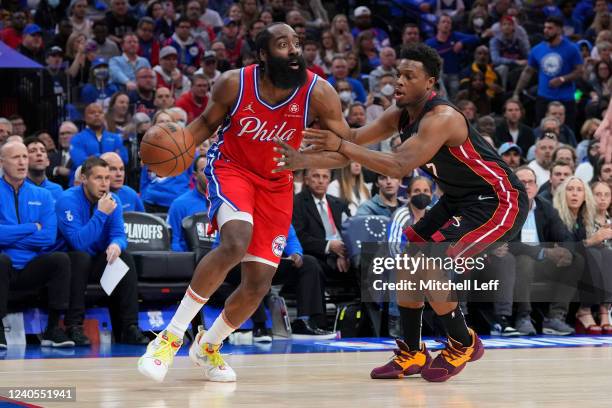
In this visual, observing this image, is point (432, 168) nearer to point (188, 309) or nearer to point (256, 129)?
point (256, 129)

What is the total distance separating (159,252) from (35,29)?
207 inches

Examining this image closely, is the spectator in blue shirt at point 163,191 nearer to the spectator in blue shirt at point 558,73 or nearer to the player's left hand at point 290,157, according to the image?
the player's left hand at point 290,157

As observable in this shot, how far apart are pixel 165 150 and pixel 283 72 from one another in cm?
76

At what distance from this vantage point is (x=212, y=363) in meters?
5.81

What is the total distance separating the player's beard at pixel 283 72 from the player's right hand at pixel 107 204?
116 inches

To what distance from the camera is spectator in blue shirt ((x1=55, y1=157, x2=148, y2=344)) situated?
8188mm

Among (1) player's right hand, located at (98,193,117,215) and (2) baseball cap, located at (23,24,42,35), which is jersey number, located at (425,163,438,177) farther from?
(2) baseball cap, located at (23,24,42,35)

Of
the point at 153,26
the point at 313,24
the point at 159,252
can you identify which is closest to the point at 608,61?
the point at 313,24

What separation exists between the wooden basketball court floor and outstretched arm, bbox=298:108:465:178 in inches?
44.2

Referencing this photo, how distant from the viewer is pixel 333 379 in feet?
19.0

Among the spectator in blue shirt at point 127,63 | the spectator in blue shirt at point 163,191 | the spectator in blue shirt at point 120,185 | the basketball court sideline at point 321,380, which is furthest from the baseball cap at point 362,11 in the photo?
the basketball court sideline at point 321,380

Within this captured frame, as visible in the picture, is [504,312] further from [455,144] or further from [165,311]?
[455,144]

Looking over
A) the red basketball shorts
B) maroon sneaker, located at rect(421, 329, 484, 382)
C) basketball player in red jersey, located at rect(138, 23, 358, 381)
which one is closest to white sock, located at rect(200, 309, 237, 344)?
basketball player in red jersey, located at rect(138, 23, 358, 381)

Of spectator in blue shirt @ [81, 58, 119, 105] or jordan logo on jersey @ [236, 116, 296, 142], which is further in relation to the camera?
spectator in blue shirt @ [81, 58, 119, 105]
